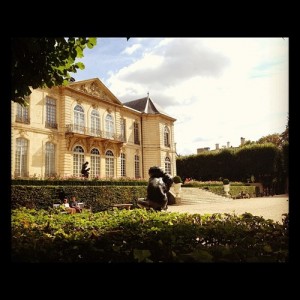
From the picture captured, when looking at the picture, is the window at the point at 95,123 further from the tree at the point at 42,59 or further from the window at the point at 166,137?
the tree at the point at 42,59

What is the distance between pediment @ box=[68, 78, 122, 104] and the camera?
25.7m

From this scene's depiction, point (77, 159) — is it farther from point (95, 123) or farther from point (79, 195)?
point (79, 195)

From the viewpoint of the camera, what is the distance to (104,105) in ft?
96.0

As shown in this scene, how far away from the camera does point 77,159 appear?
25266 millimetres

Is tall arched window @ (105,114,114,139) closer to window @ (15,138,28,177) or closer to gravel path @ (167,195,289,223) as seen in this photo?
window @ (15,138,28,177)

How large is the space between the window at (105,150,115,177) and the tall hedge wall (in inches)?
498

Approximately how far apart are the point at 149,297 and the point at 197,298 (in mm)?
260

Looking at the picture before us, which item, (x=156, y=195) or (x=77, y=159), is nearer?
(x=156, y=195)

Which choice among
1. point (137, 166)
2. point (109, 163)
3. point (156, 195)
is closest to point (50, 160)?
point (109, 163)

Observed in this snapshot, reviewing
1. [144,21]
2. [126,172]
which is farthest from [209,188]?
[144,21]

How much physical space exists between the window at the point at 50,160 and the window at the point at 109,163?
6.16m

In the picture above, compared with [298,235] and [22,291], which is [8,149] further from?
[298,235]

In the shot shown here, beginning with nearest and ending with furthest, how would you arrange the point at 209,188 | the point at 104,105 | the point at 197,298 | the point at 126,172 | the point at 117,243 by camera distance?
the point at 197,298, the point at 117,243, the point at 209,188, the point at 104,105, the point at 126,172

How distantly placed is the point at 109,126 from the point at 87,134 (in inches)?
185
